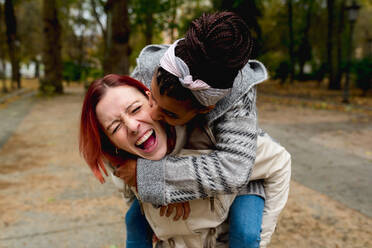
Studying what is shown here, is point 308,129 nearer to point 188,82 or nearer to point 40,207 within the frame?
point 40,207

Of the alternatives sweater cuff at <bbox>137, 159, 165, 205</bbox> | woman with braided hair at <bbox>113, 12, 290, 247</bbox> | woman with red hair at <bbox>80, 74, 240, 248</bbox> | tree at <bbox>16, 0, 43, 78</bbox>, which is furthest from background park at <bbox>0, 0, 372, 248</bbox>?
tree at <bbox>16, 0, 43, 78</bbox>

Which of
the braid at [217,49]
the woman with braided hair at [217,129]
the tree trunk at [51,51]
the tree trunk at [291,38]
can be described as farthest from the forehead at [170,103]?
the tree trunk at [291,38]

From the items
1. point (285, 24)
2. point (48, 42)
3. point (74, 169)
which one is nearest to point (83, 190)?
point (74, 169)

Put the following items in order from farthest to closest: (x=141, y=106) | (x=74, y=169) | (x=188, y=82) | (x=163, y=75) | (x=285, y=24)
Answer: (x=285, y=24) < (x=74, y=169) < (x=141, y=106) < (x=163, y=75) < (x=188, y=82)

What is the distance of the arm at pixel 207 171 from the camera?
57.3 inches

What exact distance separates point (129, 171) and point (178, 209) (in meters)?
0.29

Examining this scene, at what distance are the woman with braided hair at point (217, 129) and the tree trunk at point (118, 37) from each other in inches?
249

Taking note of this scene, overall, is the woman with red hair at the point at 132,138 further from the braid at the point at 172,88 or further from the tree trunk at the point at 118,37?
the tree trunk at the point at 118,37

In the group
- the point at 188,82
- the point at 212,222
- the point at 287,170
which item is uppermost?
the point at 188,82

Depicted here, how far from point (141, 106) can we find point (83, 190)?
2.53 m

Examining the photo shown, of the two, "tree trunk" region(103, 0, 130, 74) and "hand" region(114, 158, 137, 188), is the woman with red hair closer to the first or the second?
"hand" region(114, 158, 137, 188)

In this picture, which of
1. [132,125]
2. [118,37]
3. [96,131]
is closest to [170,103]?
[132,125]

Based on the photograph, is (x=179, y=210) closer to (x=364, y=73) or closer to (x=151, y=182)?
(x=151, y=182)

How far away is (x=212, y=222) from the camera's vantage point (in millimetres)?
1722
